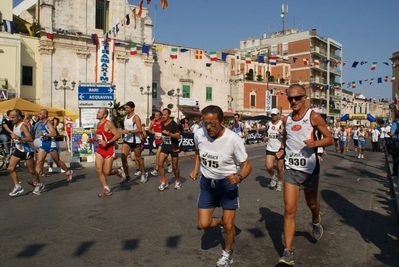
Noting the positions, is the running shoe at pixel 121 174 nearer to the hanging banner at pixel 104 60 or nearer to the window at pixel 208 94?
the hanging banner at pixel 104 60

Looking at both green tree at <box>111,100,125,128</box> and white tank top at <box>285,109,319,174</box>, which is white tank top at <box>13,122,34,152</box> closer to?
white tank top at <box>285,109,319,174</box>

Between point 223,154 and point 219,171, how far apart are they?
0.65ft

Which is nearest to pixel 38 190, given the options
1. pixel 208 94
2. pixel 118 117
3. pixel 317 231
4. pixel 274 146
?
pixel 274 146

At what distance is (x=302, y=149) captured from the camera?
4.77 metres

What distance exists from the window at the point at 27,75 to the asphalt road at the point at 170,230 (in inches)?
1022

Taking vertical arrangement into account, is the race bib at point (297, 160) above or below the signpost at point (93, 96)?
below

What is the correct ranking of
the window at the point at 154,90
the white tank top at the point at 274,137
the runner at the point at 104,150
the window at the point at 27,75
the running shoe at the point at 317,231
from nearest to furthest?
the running shoe at the point at 317,231
the runner at the point at 104,150
the white tank top at the point at 274,137
the window at the point at 27,75
the window at the point at 154,90

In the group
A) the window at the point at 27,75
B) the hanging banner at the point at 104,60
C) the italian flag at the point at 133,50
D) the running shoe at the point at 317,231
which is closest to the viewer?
the running shoe at the point at 317,231

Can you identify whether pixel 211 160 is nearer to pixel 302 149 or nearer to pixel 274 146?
pixel 302 149

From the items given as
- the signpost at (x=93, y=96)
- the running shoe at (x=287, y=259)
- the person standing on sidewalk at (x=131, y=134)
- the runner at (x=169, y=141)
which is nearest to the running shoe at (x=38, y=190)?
the person standing on sidewalk at (x=131, y=134)

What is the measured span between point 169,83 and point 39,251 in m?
40.2

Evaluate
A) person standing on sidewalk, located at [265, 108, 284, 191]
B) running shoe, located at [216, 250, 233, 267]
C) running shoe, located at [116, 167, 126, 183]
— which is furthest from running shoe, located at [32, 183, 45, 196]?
running shoe, located at [216, 250, 233, 267]

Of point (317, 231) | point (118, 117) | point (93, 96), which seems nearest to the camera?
point (317, 231)

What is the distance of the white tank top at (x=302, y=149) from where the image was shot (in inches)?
187
